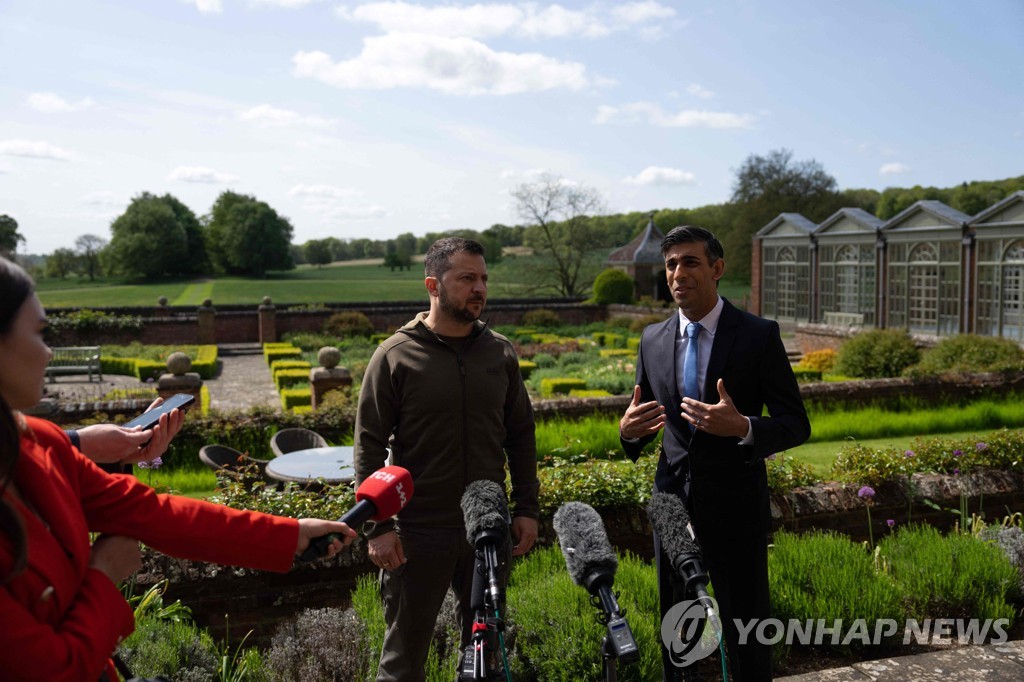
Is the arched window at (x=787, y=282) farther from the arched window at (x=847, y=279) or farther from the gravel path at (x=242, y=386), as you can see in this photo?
the gravel path at (x=242, y=386)

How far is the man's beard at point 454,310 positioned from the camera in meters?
3.07

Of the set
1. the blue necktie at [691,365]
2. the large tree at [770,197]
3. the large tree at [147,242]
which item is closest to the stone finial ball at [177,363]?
the blue necktie at [691,365]

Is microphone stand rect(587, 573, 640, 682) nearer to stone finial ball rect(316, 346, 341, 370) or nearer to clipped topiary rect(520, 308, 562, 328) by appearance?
stone finial ball rect(316, 346, 341, 370)

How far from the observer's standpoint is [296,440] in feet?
26.5

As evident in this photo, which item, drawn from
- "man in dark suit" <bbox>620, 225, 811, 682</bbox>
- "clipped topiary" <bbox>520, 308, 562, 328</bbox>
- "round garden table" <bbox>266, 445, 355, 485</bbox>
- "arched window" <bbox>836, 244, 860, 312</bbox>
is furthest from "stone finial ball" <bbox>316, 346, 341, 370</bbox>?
"arched window" <bbox>836, 244, 860, 312</bbox>

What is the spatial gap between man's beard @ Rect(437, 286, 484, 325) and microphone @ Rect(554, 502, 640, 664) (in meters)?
0.99

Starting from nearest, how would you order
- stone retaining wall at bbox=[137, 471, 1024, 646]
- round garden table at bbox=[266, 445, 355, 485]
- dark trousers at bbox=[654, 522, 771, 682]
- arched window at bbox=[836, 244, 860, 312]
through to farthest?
dark trousers at bbox=[654, 522, 771, 682] < stone retaining wall at bbox=[137, 471, 1024, 646] < round garden table at bbox=[266, 445, 355, 485] < arched window at bbox=[836, 244, 860, 312]

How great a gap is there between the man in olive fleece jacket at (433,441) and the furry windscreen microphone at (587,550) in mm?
839

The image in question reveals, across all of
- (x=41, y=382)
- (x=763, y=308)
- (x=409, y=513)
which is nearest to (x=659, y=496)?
(x=409, y=513)

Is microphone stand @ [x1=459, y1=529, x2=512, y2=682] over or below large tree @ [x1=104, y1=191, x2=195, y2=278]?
below

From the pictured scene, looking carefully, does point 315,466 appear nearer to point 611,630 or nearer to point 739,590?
point 739,590

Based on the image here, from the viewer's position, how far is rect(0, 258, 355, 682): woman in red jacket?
139 centimetres

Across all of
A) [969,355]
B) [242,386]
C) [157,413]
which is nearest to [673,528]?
[157,413]

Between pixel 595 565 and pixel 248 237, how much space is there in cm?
6991
